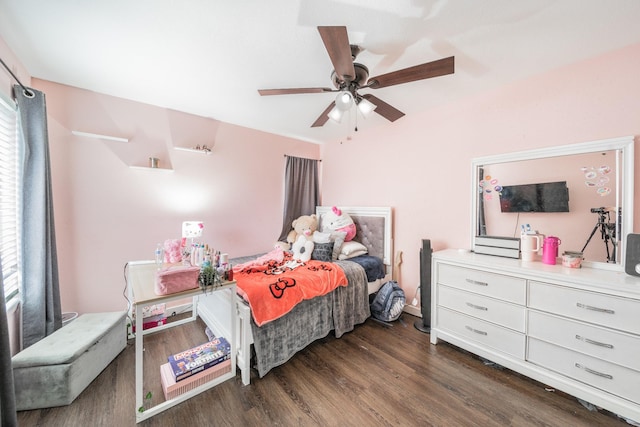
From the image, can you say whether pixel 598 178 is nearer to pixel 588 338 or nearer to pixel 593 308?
pixel 593 308

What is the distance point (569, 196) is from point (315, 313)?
2335 mm

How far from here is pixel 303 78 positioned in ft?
6.80

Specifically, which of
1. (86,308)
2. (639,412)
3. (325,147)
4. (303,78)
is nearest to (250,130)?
(325,147)

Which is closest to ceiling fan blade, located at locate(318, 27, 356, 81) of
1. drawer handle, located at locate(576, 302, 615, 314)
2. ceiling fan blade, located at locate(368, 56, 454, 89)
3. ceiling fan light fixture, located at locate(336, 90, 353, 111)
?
ceiling fan light fixture, located at locate(336, 90, 353, 111)

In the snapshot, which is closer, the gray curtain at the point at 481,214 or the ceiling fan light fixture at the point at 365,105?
the ceiling fan light fixture at the point at 365,105

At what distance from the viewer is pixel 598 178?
1789mm

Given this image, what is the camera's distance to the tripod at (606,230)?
1.74 meters

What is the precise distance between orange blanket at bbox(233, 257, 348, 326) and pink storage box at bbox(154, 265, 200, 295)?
416mm

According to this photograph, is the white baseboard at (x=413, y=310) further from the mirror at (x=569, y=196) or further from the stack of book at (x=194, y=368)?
the stack of book at (x=194, y=368)

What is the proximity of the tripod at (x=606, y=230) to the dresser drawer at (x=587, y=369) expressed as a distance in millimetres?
755

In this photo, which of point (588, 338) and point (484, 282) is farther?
point (484, 282)

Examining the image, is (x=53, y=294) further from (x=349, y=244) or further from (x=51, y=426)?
(x=349, y=244)

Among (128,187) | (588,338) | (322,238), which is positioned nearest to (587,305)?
(588,338)

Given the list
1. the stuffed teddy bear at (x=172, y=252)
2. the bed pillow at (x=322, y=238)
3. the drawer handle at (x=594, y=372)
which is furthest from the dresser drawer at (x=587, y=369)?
the stuffed teddy bear at (x=172, y=252)
